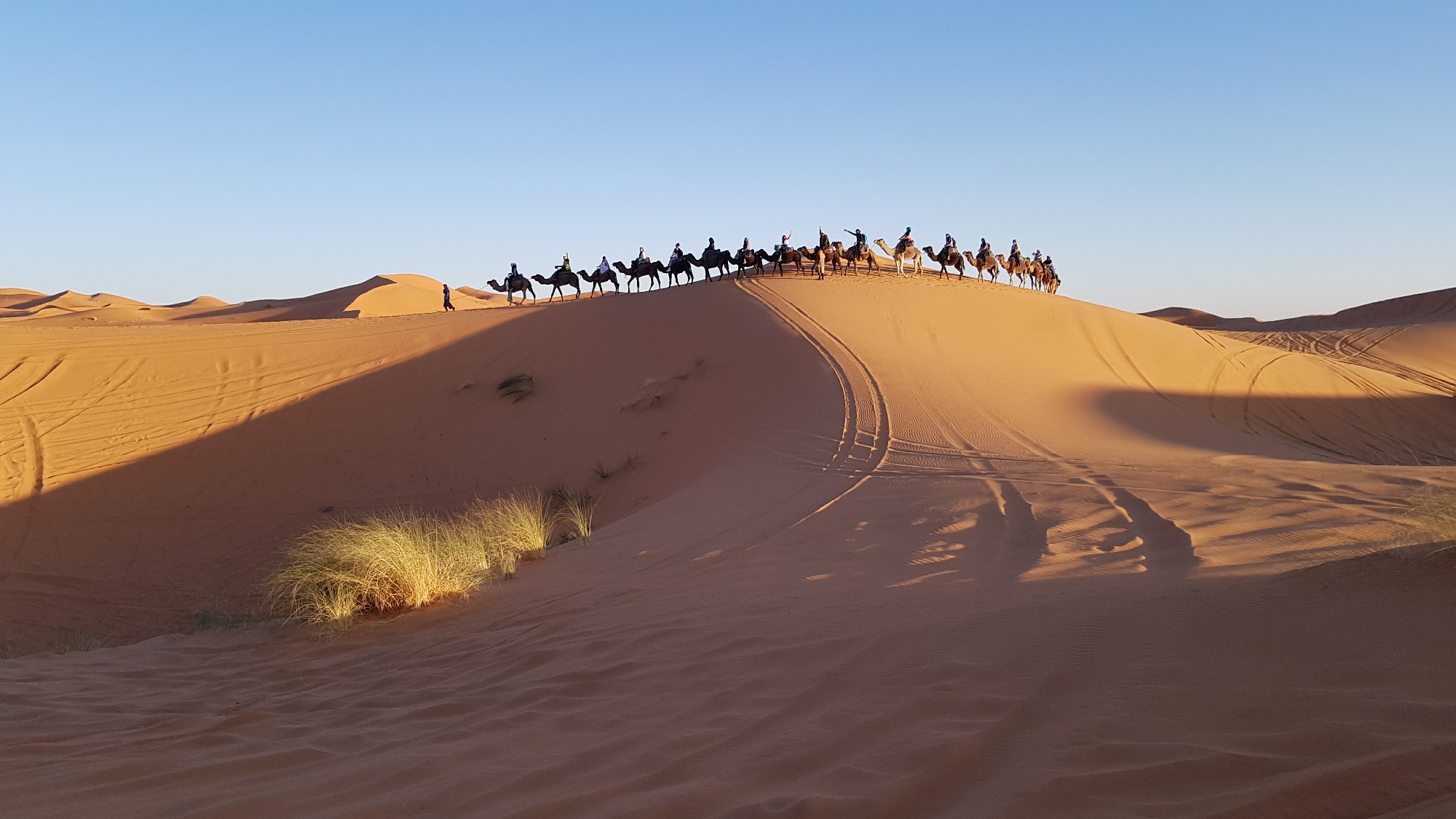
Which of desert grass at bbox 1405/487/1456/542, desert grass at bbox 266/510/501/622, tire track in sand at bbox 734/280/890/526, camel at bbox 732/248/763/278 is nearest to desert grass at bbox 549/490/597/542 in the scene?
desert grass at bbox 266/510/501/622

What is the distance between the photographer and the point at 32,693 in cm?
544

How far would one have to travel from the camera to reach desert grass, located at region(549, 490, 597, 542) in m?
11.5

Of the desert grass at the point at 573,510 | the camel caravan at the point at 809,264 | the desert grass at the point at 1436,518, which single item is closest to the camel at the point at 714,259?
the camel caravan at the point at 809,264

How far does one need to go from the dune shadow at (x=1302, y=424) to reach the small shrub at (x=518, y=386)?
12710 mm

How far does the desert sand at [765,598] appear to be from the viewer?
10.1ft

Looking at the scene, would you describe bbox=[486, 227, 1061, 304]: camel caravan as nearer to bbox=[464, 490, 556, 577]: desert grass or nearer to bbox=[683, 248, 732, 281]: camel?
Answer: bbox=[683, 248, 732, 281]: camel

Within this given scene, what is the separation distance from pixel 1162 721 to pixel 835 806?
49.5 inches

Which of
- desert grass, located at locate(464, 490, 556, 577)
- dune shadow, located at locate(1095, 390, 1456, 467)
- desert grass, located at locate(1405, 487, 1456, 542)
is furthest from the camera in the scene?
dune shadow, located at locate(1095, 390, 1456, 467)

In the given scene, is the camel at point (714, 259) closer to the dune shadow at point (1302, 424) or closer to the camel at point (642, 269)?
the camel at point (642, 269)

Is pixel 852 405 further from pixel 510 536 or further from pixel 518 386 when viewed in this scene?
pixel 518 386

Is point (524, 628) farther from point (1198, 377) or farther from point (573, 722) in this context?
point (1198, 377)

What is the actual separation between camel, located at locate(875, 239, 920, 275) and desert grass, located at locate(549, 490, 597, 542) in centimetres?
1621

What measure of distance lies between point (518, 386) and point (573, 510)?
8.51m

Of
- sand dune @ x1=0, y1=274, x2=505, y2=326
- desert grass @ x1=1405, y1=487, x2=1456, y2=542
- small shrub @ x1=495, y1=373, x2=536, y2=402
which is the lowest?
desert grass @ x1=1405, y1=487, x2=1456, y2=542
